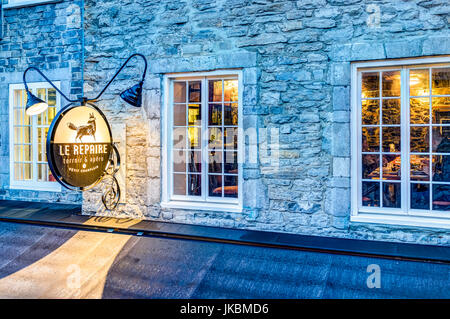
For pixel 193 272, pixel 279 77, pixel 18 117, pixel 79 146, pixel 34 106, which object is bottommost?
pixel 193 272

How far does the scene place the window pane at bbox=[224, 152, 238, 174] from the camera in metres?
5.16

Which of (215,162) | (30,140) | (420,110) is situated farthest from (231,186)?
(30,140)

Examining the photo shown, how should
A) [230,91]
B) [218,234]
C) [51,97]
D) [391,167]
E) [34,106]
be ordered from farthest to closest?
[51,97]
[230,91]
[34,106]
[218,234]
[391,167]

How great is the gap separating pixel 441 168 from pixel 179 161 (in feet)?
11.5

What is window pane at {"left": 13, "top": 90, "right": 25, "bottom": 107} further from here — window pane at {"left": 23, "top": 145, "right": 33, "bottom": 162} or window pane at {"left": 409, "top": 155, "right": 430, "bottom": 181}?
window pane at {"left": 409, "top": 155, "right": 430, "bottom": 181}

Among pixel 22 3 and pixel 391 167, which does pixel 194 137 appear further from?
pixel 22 3

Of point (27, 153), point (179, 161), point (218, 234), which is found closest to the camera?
point (218, 234)

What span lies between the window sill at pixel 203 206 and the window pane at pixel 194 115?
3.94ft

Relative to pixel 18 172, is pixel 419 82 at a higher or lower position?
higher

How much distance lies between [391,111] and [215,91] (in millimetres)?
2395

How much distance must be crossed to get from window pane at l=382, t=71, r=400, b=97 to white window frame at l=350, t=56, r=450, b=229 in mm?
60

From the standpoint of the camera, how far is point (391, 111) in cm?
454

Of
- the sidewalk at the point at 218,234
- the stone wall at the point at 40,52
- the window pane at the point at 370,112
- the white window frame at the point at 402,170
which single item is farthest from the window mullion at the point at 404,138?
the stone wall at the point at 40,52

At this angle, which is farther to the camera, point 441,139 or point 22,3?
point 22,3
